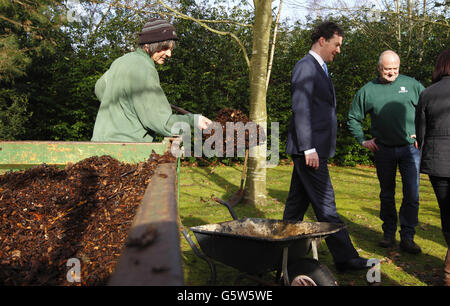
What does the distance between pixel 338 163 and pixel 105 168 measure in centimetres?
1135

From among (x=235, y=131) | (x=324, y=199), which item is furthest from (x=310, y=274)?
(x=235, y=131)

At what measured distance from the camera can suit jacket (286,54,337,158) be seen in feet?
10.6

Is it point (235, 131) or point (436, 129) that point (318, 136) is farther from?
point (235, 131)

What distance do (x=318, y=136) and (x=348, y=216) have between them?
3.27 metres

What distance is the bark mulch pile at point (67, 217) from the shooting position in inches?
69.5

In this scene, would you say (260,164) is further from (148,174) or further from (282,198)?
(148,174)

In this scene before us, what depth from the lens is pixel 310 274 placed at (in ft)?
7.73

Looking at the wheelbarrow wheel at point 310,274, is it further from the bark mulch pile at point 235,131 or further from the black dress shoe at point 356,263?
the bark mulch pile at point 235,131

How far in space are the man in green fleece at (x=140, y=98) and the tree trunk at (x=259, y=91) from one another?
364 centimetres

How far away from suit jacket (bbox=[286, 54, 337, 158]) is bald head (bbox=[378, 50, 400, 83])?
126 centimetres

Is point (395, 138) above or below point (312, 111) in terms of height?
below

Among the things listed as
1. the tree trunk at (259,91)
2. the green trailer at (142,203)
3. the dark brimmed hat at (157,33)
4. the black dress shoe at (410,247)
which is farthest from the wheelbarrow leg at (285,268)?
the tree trunk at (259,91)

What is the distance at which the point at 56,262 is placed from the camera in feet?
5.89
